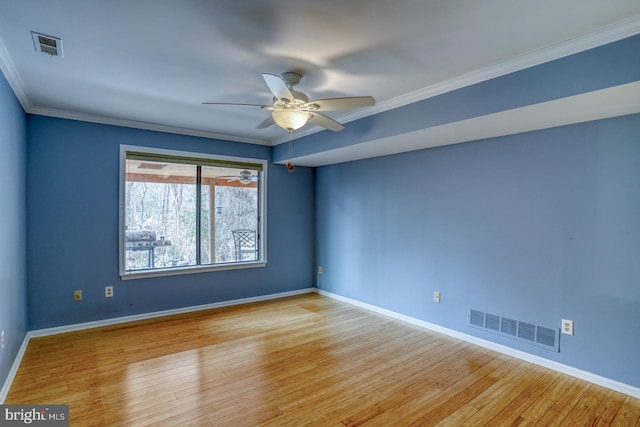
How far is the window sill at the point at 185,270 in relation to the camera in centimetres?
407

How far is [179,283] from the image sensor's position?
4402mm

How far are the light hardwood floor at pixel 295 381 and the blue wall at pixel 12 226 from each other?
0.31 meters

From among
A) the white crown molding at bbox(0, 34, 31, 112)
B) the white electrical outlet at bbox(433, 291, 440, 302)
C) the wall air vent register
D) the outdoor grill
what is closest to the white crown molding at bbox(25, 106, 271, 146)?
the white crown molding at bbox(0, 34, 31, 112)

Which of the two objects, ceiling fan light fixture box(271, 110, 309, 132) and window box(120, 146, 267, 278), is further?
window box(120, 146, 267, 278)

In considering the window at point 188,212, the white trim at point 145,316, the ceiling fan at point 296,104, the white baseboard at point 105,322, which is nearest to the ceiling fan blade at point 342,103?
the ceiling fan at point 296,104

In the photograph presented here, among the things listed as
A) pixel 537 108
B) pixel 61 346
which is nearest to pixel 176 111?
pixel 61 346

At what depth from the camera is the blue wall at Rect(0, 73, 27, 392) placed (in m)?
2.46

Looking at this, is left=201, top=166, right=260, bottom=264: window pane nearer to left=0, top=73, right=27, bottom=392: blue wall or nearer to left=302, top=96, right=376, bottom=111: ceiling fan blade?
left=0, top=73, right=27, bottom=392: blue wall

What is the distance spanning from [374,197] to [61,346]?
3.91 meters

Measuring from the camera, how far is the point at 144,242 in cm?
426

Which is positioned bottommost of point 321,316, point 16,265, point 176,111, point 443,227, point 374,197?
point 321,316

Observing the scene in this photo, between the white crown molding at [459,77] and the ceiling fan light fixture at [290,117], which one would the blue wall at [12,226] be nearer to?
the white crown molding at [459,77]

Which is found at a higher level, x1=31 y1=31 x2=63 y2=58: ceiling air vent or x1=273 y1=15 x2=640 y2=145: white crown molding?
x1=31 y1=31 x2=63 y2=58: ceiling air vent

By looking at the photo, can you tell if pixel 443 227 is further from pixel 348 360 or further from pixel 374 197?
pixel 348 360
